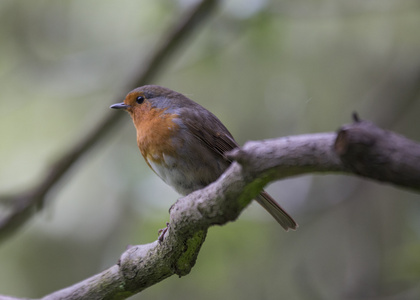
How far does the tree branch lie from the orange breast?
4.83 ft

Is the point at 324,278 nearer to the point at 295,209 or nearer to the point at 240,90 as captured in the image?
the point at 295,209

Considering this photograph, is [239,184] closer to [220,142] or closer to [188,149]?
[188,149]

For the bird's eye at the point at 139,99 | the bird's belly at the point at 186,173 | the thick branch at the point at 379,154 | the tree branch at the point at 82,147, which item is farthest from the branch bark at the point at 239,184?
the tree branch at the point at 82,147

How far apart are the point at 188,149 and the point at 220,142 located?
24cm

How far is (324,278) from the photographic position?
6.19 m

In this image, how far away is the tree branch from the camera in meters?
5.29

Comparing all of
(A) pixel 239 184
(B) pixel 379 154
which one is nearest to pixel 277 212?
(A) pixel 239 184

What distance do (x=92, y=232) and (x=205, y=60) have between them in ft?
8.71

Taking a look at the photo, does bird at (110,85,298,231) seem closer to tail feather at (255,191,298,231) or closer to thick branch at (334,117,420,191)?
tail feather at (255,191,298,231)

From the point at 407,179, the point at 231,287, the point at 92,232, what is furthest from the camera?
the point at 92,232

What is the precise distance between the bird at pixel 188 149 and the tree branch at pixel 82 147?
153cm

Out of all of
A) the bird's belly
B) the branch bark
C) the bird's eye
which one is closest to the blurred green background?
the bird's eye

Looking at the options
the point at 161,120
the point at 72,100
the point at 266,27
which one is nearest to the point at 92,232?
the point at 72,100

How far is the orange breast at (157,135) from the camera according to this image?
3623mm
